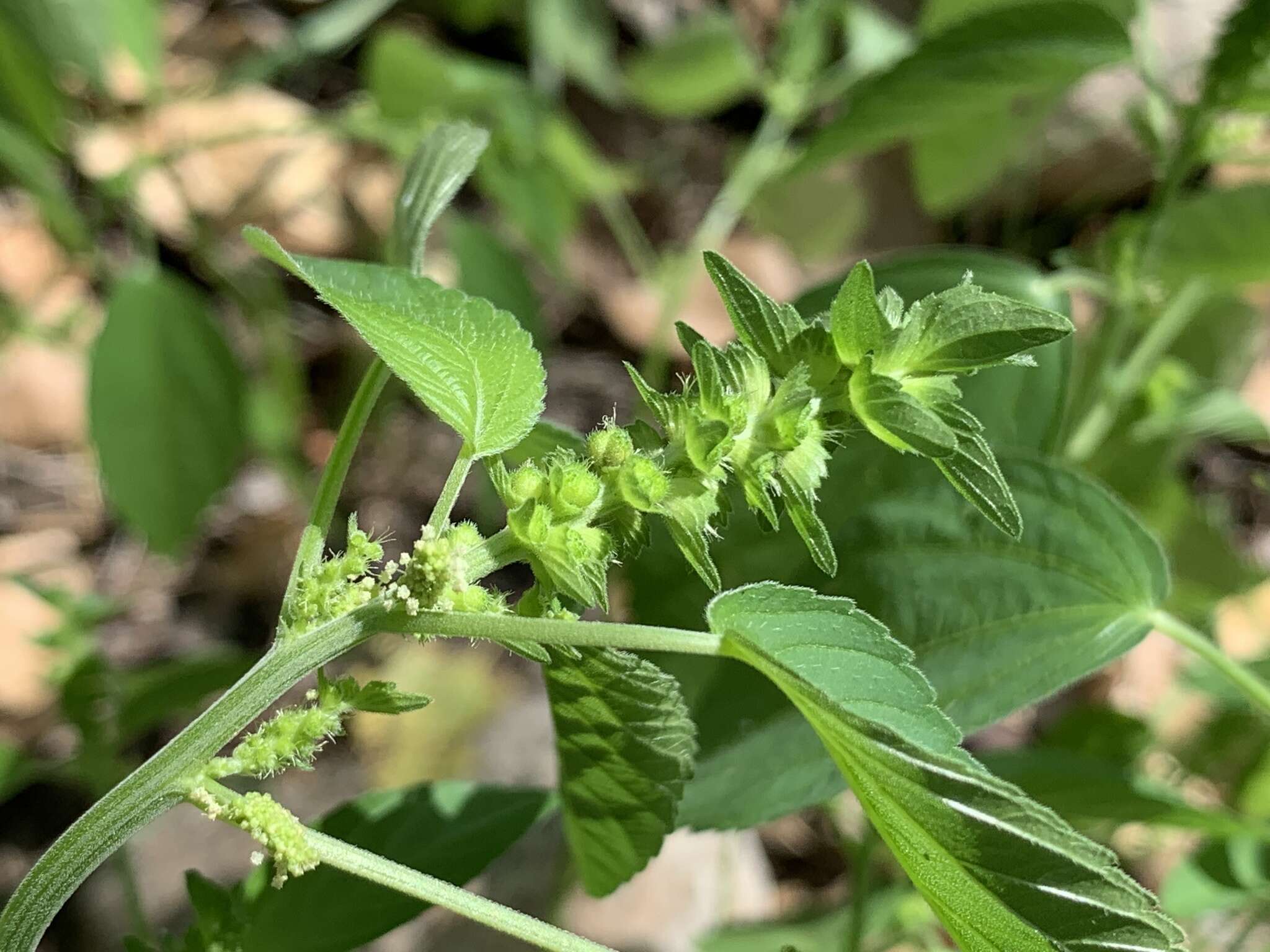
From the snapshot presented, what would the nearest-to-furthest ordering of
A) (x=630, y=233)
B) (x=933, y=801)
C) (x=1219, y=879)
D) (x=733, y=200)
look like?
(x=933, y=801), (x=1219, y=879), (x=733, y=200), (x=630, y=233)

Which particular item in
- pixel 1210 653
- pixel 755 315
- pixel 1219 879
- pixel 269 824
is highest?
pixel 755 315

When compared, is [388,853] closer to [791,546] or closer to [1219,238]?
[791,546]

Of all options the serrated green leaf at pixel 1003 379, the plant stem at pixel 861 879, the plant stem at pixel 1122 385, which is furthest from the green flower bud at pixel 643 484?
the plant stem at pixel 1122 385

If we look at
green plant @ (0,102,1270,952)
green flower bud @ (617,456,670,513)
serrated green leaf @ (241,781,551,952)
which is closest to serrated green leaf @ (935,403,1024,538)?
green plant @ (0,102,1270,952)

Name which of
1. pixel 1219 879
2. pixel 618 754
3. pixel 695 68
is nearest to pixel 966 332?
pixel 618 754

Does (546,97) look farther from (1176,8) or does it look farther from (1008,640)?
(1176,8)

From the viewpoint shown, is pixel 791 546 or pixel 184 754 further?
pixel 791 546

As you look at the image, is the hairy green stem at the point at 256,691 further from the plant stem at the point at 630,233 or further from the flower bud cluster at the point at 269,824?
the plant stem at the point at 630,233
